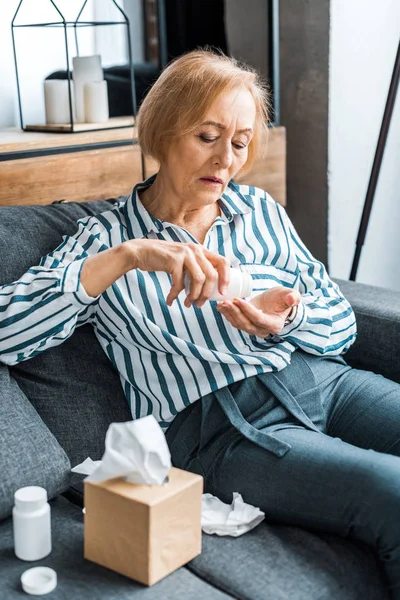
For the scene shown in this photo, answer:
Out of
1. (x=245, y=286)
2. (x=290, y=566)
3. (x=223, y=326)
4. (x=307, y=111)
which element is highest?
(x=307, y=111)

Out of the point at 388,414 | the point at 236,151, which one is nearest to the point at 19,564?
the point at 388,414

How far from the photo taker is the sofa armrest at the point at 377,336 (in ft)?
6.28

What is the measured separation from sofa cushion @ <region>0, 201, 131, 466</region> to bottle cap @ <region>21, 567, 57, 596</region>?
37cm

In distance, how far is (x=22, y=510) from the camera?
50.4 inches

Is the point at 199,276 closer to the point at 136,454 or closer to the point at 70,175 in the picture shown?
the point at 136,454

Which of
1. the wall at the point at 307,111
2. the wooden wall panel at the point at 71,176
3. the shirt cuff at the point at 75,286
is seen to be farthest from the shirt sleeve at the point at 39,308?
the wall at the point at 307,111

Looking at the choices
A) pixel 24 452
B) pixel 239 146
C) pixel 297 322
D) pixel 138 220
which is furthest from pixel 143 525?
pixel 239 146

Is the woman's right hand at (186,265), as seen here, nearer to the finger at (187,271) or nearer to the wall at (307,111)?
the finger at (187,271)

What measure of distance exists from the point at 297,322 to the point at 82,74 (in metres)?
1.01

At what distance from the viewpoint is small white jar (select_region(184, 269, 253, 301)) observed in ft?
4.73

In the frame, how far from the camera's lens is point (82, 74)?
87.1 inches

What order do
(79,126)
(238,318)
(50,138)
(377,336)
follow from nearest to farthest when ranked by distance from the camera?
(238,318) < (377,336) < (50,138) < (79,126)

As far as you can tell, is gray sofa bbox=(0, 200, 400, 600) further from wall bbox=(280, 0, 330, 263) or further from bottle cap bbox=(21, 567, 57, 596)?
wall bbox=(280, 0, 330, 263)

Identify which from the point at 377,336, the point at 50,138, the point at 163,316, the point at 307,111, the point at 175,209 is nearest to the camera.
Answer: the point at 163,316
